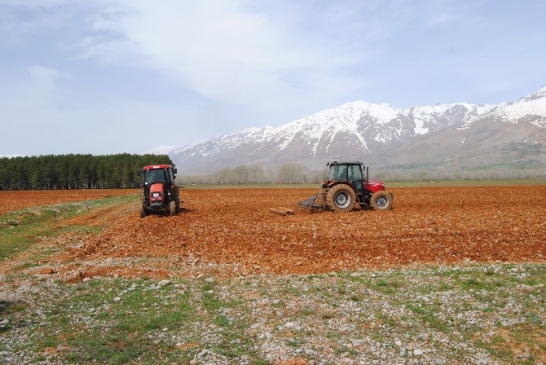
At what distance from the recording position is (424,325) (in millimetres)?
8508

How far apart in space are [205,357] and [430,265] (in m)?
7.91

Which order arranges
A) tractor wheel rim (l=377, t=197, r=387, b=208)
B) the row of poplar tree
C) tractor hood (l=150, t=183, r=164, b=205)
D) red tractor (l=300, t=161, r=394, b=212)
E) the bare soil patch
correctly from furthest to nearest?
the row of poplar tree → the bare soil patch → tractor hood (l=150, t=183, r=164, b=205) → tractor wheel rim (l=377, t=197, r=387, b=208) → red tractor (l=300, t=161, r=394, b=212)

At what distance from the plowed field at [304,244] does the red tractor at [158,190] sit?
3306 mm

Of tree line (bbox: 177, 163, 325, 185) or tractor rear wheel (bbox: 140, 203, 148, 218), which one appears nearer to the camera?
tractor rear wheel (bbox: 140, 203, 148, 218)

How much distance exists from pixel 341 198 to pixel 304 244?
10.2 metres

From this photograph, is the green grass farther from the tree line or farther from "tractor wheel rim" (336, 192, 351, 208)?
the tree line

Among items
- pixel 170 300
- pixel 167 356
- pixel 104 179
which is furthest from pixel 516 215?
pixel 104 179

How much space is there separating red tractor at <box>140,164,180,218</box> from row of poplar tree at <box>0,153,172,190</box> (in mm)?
78151

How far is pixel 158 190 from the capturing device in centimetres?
2800

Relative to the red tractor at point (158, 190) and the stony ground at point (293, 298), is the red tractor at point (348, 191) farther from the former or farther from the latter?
the red tractor at point (158, 190)

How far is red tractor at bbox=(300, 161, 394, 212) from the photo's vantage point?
2622 cm

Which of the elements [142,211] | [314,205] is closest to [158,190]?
[142,211]

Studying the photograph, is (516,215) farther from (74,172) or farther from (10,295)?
(74,172)

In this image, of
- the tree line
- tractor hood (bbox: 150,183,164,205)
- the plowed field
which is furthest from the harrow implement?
the tree line
